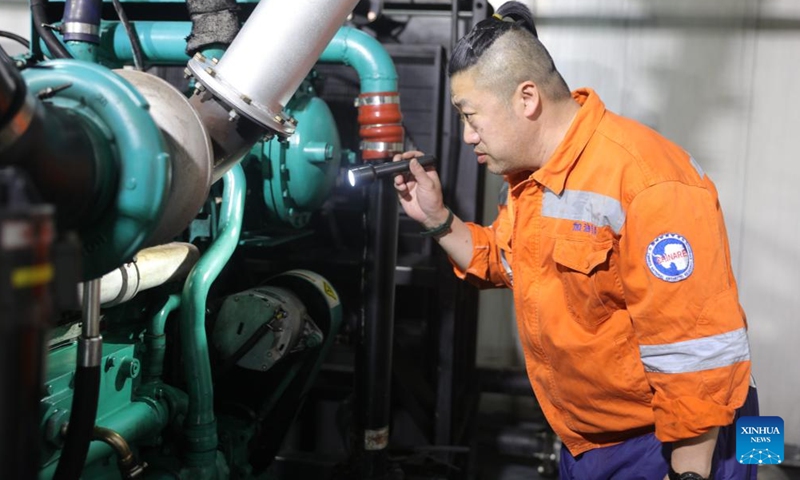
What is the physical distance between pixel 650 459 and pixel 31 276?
1.13 meters

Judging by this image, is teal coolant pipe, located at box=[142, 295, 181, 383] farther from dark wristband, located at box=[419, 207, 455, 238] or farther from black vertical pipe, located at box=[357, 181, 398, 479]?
dark wristband, located at box=[419, 207, 455, 238]

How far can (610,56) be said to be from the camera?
2271 mm

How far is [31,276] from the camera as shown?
0.44m

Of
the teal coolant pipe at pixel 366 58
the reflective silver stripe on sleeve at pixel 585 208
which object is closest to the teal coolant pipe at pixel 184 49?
the teal coolant pipe at pixel 366 58

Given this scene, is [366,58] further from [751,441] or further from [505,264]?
[751,441]

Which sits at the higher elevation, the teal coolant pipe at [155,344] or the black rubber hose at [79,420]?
the black rubber hose at [79,420]

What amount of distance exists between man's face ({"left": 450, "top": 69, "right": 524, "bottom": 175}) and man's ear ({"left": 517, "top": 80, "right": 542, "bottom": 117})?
0.07 ft

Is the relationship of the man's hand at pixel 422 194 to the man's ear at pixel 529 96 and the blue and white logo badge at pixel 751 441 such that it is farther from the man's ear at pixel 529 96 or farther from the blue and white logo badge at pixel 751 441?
the blue and white logo badge at pixel 751 441

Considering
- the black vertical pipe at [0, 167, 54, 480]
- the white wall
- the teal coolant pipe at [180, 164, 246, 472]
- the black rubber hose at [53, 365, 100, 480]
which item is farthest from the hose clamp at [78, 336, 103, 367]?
the white wall

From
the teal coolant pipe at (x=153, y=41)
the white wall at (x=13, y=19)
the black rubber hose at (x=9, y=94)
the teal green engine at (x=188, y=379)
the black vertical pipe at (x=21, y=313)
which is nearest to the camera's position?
the black vertical pipe at (x=21, y=313)

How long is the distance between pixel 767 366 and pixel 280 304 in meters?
1.71

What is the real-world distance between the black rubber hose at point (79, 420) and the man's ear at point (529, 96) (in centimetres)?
80

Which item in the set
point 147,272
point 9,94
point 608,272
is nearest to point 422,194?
point 608,272

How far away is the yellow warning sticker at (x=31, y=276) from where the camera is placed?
0.43 m
